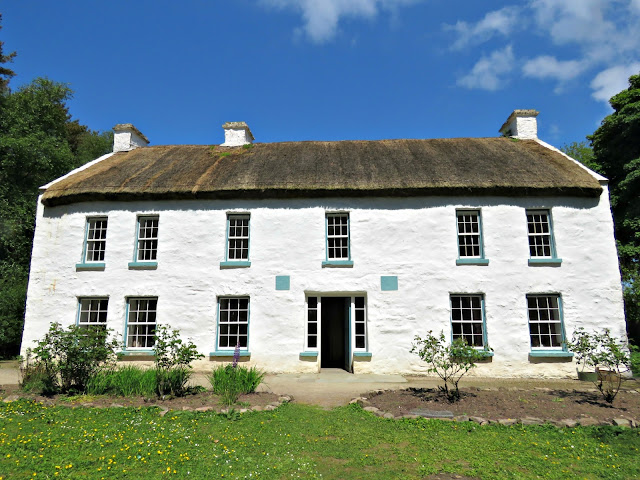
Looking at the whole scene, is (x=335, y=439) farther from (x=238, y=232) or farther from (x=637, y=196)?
(x=637, y=196)

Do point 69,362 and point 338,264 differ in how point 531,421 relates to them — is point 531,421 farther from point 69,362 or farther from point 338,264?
point 69,362

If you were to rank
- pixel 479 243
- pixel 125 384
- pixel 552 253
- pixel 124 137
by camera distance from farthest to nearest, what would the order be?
pixel 124 137 → pixel 479 243 → pixel 552 253 → pixel 125 384

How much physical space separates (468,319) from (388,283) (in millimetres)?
2773

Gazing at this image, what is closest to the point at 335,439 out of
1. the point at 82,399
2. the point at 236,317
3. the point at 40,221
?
the point at 82,399

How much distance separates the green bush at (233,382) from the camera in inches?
346

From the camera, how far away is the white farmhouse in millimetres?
12508

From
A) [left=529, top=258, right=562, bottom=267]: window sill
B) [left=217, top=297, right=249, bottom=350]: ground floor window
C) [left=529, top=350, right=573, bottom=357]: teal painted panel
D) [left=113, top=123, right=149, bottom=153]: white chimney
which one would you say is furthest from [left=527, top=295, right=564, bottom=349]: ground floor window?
[left=113, top=123, right=149, bottom=153]: white chimney

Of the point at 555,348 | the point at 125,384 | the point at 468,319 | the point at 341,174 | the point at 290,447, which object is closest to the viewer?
the point at 290,447

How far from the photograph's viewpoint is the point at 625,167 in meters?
17.4

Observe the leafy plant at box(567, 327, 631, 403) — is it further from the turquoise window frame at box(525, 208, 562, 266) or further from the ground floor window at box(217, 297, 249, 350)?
the ground floor window at box(217, 297, 249, 350)

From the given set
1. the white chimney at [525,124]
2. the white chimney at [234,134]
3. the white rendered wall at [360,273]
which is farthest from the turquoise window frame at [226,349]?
the white chimney at [525,124]

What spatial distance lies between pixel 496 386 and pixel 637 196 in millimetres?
12664

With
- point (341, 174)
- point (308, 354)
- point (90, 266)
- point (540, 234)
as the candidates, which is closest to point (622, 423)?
point (540, 234)

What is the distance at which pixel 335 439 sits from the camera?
21.1 feet
